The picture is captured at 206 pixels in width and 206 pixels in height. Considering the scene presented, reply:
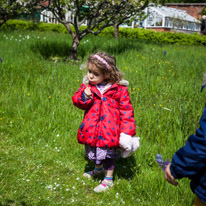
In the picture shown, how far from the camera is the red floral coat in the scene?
8.63 feet

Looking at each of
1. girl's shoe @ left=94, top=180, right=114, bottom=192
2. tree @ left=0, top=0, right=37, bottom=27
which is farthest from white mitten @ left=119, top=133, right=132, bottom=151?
tree @ left=0, top=0, right=37, bottom=27

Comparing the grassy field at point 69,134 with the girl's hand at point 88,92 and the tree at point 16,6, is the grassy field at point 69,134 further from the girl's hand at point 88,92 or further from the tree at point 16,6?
the tree at point 16,6

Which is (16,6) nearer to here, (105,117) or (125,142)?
(105,117)

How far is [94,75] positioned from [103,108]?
1.17 ft

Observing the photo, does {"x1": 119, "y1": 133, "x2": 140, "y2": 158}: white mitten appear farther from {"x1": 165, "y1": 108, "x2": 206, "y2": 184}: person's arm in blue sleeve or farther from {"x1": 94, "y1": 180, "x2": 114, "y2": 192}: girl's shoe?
{"x1": 165, "y1": 108, "x2": 206, "y2": 184}: person's arm in blue sleeve

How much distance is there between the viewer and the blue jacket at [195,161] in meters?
1.31

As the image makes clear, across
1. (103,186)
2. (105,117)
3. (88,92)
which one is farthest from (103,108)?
(103,186)

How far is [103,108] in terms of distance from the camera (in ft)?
8.80

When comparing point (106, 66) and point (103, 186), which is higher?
Result: point (106, 66)

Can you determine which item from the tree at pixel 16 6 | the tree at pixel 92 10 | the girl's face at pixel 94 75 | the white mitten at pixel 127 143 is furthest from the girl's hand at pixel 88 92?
the tree at pixel 16 6

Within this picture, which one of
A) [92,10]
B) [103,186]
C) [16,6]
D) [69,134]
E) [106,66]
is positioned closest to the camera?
[106,66]

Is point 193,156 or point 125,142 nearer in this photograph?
point 193,156

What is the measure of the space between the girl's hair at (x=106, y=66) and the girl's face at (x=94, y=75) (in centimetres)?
3

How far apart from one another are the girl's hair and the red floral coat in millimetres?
97
